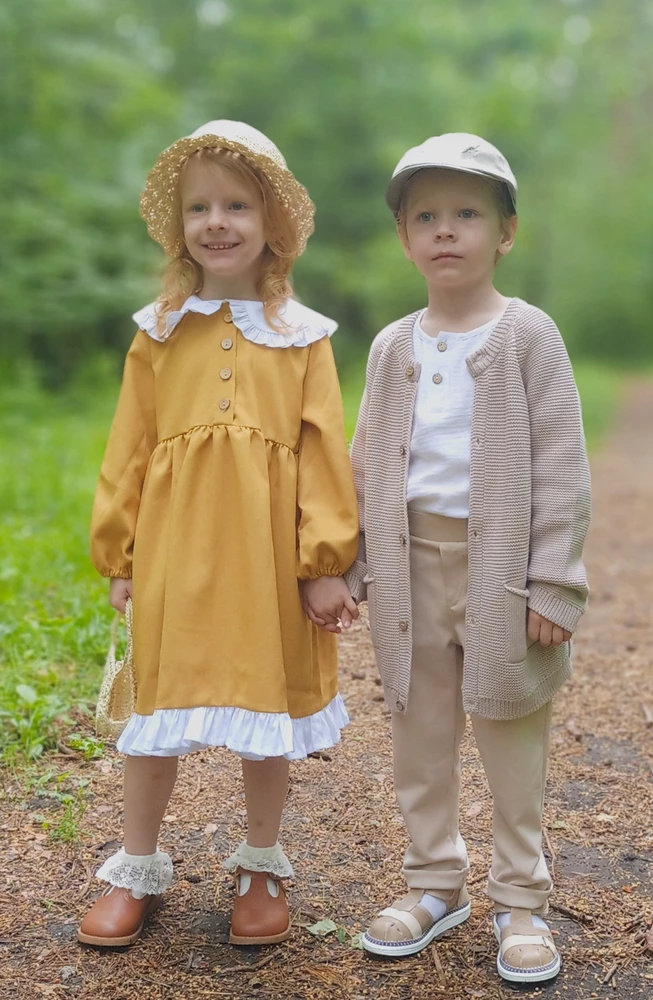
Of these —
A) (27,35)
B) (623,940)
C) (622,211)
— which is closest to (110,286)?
(27,35)

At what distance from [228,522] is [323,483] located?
0.23 m

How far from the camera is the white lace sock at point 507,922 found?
2307 millimetres

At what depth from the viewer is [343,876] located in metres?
2.68

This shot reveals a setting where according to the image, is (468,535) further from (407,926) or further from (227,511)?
(407,926)

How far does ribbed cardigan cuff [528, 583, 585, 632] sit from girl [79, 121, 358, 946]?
41 cm

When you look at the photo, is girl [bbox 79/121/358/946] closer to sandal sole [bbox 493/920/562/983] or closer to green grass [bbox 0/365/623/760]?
sandal sole [bbox 493/920/562/983]

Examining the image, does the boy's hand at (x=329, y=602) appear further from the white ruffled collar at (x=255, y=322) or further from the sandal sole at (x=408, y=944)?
the sandal sole at (x=408, y=944)

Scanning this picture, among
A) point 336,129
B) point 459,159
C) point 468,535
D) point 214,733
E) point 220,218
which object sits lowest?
point 214,733

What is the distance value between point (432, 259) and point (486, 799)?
1.67m

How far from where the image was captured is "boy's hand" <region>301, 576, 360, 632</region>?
227cm

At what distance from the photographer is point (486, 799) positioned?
10.1 feet

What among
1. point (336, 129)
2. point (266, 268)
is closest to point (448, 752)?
point (266, 268)

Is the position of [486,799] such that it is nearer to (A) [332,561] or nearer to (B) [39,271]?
(A) [332,561]

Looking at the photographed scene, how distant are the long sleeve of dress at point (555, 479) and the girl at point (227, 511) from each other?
41 cm
